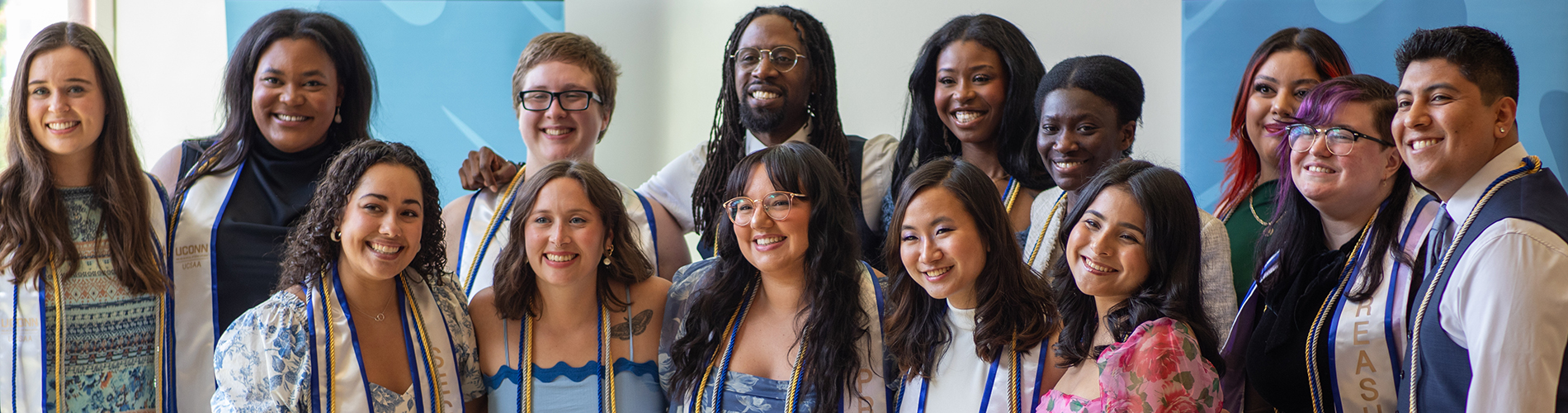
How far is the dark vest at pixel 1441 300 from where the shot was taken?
212 centimetres

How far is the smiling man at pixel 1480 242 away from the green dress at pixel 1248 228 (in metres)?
0.65

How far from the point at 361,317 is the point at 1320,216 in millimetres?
2544

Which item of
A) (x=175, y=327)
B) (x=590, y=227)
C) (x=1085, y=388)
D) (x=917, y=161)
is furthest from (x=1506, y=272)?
(x=175, y=327)

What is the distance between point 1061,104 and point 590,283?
1433mm

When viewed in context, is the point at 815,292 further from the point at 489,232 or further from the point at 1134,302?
the point at 489,232

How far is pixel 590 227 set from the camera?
2.79 metres

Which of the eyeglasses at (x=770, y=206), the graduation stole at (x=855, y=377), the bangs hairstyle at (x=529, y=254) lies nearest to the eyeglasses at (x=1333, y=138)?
the graduation stole at (x=855, y=377)

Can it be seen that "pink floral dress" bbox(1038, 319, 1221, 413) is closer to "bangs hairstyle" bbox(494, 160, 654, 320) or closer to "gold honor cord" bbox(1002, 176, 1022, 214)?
"gold honor cord" bbox(1002, 176, 1022, 214)

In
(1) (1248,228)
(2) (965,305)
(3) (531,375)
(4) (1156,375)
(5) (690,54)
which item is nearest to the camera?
(4) (1156,375)

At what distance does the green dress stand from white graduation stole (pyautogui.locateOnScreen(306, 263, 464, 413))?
221 centimetres

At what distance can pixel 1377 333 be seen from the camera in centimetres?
242

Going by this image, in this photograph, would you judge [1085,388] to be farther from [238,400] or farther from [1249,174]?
[238,400]

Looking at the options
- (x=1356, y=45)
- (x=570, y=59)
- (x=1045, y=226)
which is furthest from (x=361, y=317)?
(x=1356, y=45)

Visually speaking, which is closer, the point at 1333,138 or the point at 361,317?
the point at 1333,138
